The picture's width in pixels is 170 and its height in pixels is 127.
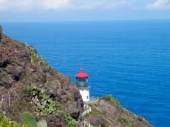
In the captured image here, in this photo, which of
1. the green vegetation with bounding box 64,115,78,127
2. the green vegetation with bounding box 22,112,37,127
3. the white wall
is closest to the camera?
the green vegetation with bounding box 22,112,37,127

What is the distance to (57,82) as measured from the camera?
93.8ft

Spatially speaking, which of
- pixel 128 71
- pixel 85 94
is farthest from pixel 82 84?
pixel 128 71

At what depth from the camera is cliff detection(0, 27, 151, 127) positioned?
77.2 ft

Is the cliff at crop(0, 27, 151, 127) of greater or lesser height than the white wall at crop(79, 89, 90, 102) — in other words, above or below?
above

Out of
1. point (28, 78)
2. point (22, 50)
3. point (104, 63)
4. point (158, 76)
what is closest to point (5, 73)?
point (28, 78)

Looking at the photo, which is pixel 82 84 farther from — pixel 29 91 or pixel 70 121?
pixel 29 91

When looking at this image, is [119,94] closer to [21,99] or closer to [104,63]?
[104,63]

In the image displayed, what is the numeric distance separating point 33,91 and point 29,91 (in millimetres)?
309

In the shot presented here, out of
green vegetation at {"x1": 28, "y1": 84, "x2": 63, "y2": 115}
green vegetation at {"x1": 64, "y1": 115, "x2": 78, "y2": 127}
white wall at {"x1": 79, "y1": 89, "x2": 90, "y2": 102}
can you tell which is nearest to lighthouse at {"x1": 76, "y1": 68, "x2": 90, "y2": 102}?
white wall at {"x1": 79, "y1": 89, "x2": 90, "y2": 102}

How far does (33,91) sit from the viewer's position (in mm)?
24812

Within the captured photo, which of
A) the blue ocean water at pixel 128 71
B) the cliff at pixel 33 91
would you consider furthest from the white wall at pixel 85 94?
the blue ocean water at pixel 128 71

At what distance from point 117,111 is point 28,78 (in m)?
16.9

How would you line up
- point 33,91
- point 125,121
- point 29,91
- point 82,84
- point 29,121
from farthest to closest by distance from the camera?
point 82,84 → point 125,121 → point 33,91 → point 29,91 → point 29,121

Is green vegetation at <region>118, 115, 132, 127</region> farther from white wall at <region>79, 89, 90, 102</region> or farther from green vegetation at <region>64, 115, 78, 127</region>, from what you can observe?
green vegetation at <region>64, 115, 78, 127</region>
